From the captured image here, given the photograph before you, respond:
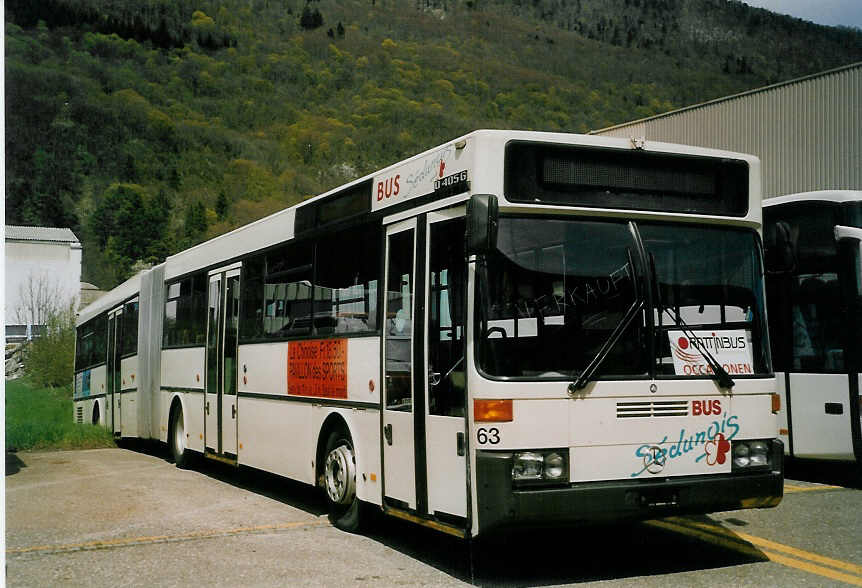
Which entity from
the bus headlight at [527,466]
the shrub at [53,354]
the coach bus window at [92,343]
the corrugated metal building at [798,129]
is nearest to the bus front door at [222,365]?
the bus headlight at [527,466]

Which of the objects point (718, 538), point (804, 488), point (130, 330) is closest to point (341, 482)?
point (718, 538)

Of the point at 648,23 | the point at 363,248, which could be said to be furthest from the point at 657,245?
the point at 648,23

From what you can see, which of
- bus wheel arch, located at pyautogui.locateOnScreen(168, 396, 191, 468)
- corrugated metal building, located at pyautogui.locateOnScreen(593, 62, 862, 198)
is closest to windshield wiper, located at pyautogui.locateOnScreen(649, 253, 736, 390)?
bus wheel arch, located at pyautogui.locateOnScreen(168, 396, 191, 468)

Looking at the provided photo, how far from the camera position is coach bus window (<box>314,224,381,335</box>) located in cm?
829

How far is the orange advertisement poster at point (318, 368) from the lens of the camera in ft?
28.7

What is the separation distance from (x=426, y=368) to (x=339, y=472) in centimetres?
205

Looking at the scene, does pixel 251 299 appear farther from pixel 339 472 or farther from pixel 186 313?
pixel 339 472

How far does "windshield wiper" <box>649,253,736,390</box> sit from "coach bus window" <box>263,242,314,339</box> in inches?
155

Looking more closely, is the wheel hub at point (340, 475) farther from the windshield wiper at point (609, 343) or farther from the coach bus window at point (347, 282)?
the windshield wiper at point (609, 343)

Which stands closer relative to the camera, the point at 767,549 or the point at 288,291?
the point at 767,549

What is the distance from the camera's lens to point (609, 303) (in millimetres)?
6523

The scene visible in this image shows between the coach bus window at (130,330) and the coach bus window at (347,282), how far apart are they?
355 inches

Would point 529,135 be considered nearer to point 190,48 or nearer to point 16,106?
Result: point 16,106

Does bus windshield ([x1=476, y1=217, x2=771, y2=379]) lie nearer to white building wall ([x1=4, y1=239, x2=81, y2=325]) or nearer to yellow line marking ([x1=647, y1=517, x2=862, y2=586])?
yellow line marking ([x1=647, y1=517, x2=862, y2=586])
